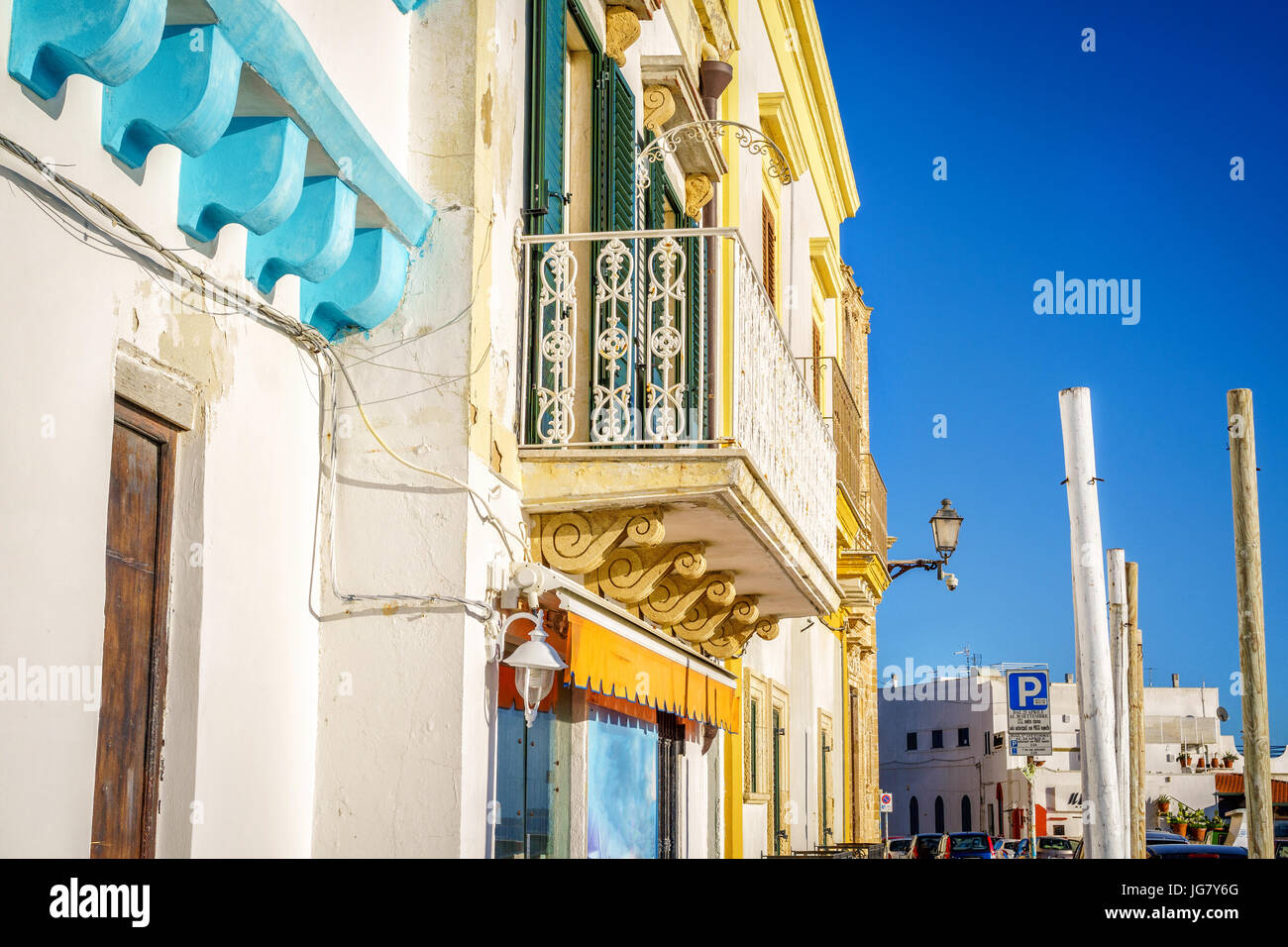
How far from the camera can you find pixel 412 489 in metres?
5.64

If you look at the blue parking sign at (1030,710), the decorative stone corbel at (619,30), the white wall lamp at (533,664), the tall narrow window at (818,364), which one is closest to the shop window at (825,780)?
the tall narrow window at (818,364)

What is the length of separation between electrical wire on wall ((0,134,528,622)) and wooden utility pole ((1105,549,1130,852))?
10.4m

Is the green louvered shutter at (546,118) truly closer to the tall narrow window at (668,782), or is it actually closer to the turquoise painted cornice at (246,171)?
the turquoise painted cornice at (246,171)

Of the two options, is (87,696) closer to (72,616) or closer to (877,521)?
(72,616)

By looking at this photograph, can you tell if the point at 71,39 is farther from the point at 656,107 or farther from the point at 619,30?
the point at 656,107

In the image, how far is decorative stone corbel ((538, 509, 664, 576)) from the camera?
6.68m

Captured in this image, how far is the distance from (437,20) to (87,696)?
3.39m

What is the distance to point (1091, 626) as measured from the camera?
30.5 ft

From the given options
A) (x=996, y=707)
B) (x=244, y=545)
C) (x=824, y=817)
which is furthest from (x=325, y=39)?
(x=996, y=707)

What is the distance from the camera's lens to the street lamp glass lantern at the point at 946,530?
20312 mm

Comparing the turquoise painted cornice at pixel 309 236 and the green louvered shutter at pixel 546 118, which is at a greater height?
the green louvered shutter at pixel 546 118

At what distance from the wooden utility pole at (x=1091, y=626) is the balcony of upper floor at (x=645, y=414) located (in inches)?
97.6

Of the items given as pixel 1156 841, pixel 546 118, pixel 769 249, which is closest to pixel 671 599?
pixel 546 118

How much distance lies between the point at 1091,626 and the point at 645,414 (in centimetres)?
418
